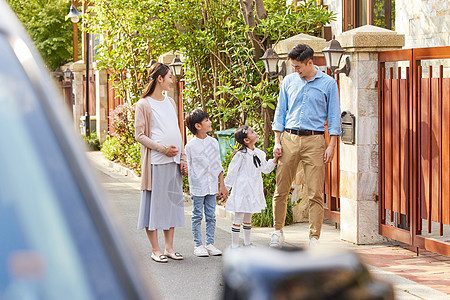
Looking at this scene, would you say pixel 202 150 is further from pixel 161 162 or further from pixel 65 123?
pixel 65 123

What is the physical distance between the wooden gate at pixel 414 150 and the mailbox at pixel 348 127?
29 cm

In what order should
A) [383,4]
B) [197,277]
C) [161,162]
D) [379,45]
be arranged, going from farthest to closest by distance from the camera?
1. [383,4]
2. [379,45]
3. [161,162]
4. [197,277]

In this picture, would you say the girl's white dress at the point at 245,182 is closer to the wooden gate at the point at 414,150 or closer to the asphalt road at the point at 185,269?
the asphalt road at the point at 185,269

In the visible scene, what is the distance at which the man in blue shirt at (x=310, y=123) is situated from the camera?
717cm

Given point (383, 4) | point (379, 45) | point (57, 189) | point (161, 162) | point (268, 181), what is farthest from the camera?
point (383, 4)

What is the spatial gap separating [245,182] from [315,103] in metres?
1.03

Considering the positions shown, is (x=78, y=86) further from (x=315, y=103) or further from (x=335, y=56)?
(x=315, y=103)

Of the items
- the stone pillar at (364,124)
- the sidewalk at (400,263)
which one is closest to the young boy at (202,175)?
the sidewalk at (400,263)

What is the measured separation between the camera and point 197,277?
21.3ft

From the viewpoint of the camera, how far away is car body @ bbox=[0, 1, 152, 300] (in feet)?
2.17

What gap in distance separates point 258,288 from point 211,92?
38.3 feet

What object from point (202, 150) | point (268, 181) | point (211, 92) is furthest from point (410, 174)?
point (211, 92)

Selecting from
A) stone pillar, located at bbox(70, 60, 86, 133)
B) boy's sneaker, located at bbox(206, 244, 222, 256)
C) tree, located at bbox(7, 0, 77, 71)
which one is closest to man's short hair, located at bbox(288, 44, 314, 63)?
boy's sneaker, located at bbox(206, 244, 222, 256)

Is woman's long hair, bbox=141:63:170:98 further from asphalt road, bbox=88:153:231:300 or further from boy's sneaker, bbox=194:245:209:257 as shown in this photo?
boy's sneaker, bbox=194:245:209:257
